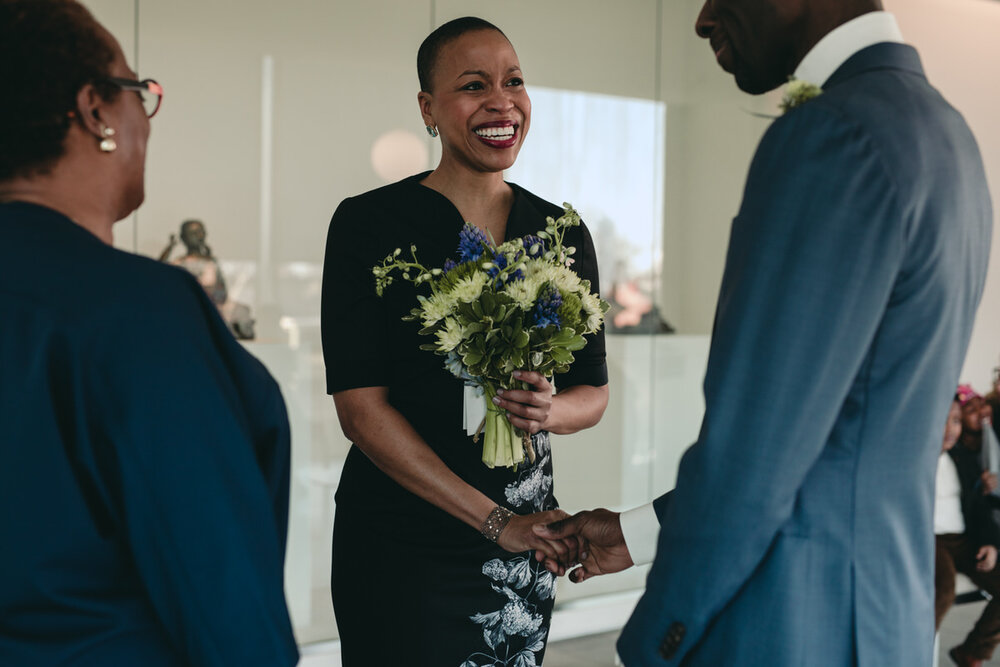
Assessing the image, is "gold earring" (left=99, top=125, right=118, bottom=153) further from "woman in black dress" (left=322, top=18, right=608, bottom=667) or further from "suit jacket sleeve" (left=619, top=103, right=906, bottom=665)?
"woman in black dress" (left=322, top=18, right=608, bottom=667)

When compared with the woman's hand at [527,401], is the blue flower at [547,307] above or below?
above

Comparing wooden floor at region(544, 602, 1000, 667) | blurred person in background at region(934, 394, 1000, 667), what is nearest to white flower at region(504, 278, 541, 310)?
wooden floor at region(544, 602, 1000, 667)

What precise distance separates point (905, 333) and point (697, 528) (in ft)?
1.12

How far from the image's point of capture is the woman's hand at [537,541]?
6.12 ft

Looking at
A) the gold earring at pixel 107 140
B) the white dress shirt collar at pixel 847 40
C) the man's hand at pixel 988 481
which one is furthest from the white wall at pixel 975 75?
the gold earring at pixel 107 140

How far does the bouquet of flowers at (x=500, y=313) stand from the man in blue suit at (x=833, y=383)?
67 centimetres

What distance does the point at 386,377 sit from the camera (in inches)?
77.0

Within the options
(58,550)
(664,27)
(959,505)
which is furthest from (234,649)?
(664,27)

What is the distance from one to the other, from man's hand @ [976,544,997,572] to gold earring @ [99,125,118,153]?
4.94m

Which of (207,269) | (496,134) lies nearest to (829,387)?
(496,134)

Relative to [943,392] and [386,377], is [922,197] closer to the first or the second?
[943,392]

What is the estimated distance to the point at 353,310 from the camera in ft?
6.27

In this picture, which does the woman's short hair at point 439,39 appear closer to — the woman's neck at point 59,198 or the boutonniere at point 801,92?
Result: the boutonniere at point 801,92

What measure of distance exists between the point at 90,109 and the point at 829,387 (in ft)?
2.99
